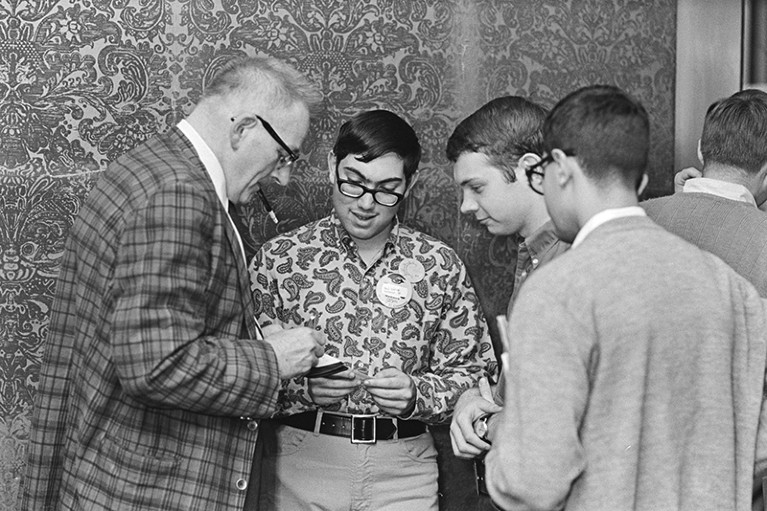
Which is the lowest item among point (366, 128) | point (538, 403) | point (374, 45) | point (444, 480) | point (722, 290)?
point (444, 480)

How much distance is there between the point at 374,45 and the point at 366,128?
58cm

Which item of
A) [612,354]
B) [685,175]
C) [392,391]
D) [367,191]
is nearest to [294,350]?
[392,391]

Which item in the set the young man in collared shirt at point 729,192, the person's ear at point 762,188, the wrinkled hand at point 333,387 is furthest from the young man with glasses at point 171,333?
the person's ear at point 762,188

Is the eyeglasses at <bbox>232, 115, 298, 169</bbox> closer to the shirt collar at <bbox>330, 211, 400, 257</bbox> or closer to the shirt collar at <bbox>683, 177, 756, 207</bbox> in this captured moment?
the shirt collar at <bbox>330, 211, 400, 257</bbox>

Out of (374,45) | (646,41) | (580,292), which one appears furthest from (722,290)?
(646,41)

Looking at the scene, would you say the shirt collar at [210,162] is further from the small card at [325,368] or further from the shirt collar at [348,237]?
the shirt collar at [348,237]

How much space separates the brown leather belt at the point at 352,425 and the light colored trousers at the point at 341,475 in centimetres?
2

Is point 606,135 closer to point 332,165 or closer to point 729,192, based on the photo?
point 729,192

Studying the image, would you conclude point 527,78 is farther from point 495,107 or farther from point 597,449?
point 597,449

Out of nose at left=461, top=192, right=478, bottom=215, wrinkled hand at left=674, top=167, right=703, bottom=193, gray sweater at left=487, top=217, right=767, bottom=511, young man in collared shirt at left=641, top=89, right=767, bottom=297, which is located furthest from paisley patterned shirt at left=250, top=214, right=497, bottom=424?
gray sweater at left=487, top=217, right=767, bottom=511

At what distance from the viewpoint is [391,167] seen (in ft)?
9.28

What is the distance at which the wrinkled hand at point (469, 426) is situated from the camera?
8.17 feet

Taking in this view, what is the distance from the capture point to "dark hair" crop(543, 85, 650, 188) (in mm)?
1800

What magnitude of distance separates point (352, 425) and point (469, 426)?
0.40 meters
